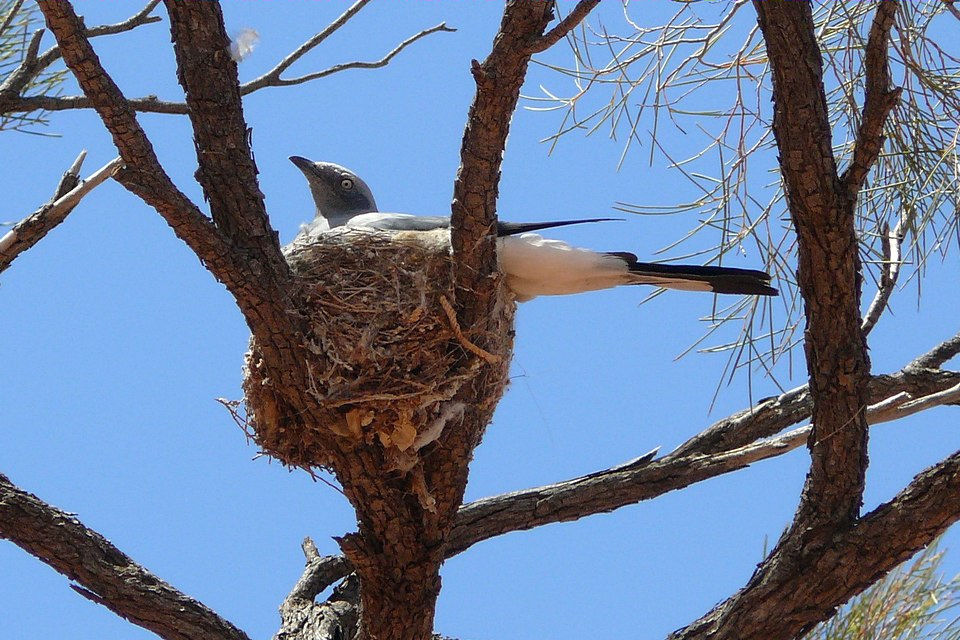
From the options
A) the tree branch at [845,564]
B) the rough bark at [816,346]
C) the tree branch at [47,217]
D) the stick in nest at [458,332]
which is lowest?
the tree branch at [845,564]

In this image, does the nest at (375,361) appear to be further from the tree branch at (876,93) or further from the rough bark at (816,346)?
the tree branch at (876,93)

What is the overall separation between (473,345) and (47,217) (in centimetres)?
138

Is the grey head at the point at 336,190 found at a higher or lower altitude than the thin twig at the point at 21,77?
higher

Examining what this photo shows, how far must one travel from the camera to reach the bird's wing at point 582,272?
3892 millimetres

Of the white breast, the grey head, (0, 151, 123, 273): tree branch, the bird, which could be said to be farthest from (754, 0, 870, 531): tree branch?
the grey head

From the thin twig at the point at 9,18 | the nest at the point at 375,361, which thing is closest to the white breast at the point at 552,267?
the nest at the point at 375,361

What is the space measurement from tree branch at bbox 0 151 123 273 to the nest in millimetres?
701

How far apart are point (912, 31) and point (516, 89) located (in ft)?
4.43

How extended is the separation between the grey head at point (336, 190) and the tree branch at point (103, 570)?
2.33 meters

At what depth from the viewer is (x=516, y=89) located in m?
3.10

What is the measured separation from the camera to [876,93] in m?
2.93

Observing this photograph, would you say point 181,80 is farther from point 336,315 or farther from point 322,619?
point 322,619

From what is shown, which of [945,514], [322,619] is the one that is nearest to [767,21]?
[945,514]

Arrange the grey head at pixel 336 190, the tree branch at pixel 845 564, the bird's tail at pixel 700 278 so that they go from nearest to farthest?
1. the tree branch at pixel 845 564
2. the bird's tail at pixel 700 278
3. the grey head at pixel 336 190
